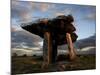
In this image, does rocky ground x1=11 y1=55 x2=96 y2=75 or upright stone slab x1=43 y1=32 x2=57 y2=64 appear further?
upright stone slab x1=43 y1=32 x2=57 y2=64

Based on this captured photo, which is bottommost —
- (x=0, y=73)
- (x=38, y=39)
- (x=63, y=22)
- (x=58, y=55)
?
(x=0, y=73)

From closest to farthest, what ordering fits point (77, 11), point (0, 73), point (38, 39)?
point (0, 73) → point (38, 39) → point (77, 11)

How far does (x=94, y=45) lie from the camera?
280 centimetres

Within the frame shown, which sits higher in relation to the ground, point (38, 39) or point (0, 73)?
point (38, 39)

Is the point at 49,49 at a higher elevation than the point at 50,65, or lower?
higher

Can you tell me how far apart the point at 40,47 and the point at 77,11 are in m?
0.65

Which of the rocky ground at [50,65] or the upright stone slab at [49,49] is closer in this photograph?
the rocky ground at [50,65]

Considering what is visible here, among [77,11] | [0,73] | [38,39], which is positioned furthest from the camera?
[77,11]

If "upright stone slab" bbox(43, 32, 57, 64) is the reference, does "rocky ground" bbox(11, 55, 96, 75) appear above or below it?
below

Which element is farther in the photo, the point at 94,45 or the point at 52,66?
the point at 94,45

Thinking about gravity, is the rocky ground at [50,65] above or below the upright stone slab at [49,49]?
below
